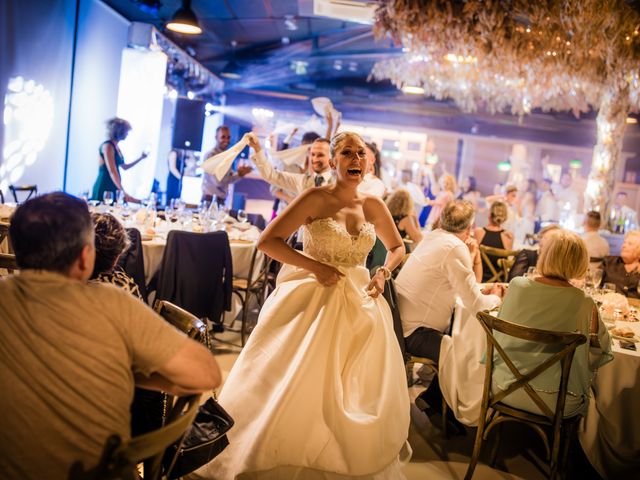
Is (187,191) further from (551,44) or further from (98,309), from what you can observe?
(98,309)

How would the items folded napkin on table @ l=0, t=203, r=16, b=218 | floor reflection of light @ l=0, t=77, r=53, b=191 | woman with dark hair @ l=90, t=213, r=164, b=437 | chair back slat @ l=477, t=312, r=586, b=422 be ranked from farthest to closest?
floor reflection of light @ l=0, t=77, r=53, b=191 < folded napkin on table @ l=0, t=203, r=16, b=218 < chair back slat @ l=477, t=312, r=586, b=422 < woman with dark hair @ l=90, t=213, r=164, b=437

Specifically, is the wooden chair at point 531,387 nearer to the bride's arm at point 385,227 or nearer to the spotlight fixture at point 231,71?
the bride's arm at point 385,227

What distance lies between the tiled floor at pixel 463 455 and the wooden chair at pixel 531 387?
9.3 inches

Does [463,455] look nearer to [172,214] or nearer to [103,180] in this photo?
[172,214]

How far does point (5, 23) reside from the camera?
6801mm

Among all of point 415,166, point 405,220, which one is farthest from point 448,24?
point 415,166

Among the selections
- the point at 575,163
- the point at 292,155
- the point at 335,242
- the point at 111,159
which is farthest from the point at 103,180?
the point at 575,163

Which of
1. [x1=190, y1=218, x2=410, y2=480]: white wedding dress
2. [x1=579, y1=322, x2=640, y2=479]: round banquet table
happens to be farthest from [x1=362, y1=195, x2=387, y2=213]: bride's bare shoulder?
[x1=579, y1=322, x2=640, y2=479]: round banquet table

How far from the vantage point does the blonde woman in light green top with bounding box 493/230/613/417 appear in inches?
108

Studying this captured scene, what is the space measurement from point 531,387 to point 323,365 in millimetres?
960

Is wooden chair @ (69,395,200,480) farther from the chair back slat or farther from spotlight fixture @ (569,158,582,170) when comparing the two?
spotlight fixture @ (569,158,582,170)

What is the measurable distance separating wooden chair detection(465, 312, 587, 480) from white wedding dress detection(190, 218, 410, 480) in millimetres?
410

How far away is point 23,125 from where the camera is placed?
748cm

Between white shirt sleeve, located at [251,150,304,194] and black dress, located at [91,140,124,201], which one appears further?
black dress, located at [91,140,124,201]
